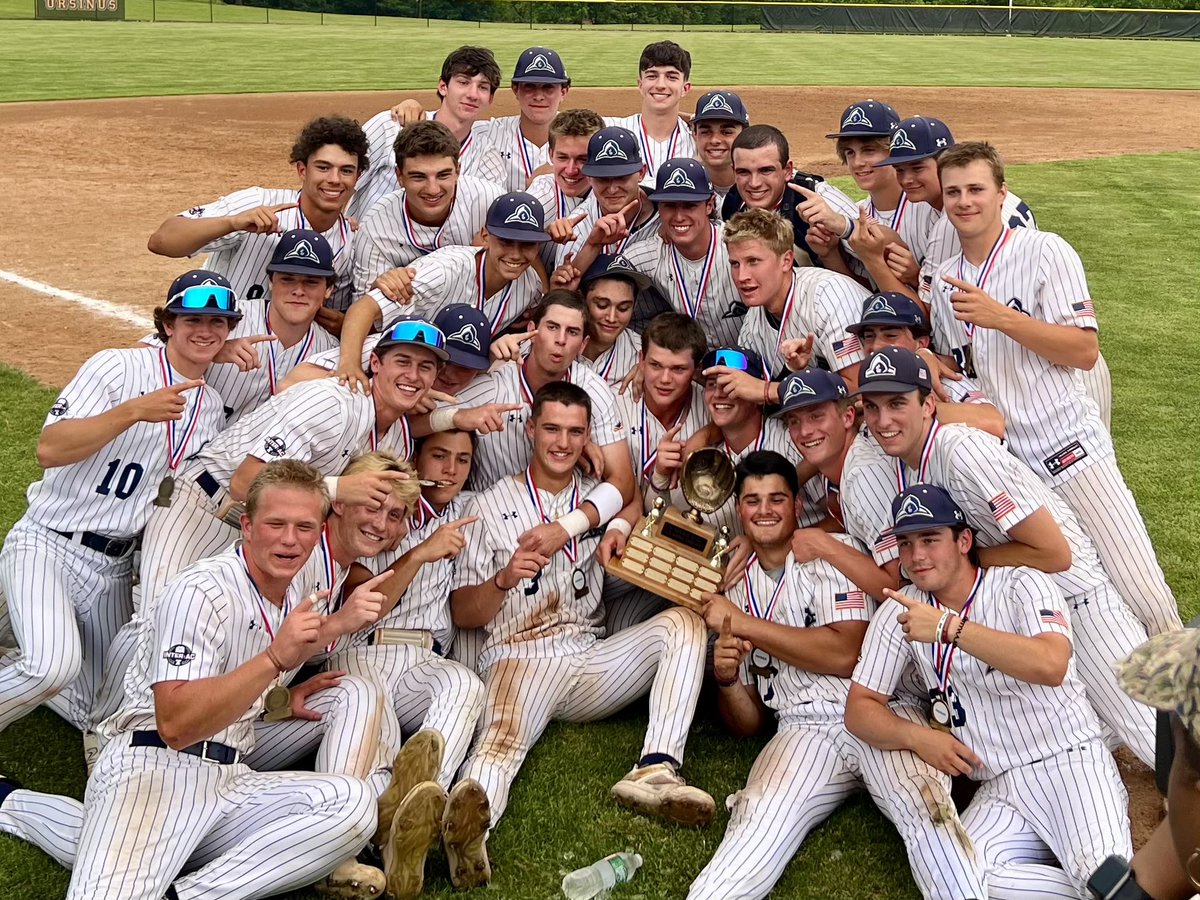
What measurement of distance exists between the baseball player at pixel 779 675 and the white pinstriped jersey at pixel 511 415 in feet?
2.51

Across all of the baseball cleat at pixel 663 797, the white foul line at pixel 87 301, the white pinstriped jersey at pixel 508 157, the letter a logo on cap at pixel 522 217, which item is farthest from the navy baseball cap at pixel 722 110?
the white foul line at pixel 87 301

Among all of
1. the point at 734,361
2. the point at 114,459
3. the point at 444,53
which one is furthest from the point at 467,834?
the point at 444,53

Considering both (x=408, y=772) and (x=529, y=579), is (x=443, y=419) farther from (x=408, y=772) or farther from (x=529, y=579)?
(x=408, y=772)

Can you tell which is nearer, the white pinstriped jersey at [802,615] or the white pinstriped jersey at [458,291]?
the white pinstriped jersey at [802,615]

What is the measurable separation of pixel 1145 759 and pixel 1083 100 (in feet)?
72.4

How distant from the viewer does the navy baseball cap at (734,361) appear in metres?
5.61

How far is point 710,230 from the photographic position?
624 cm

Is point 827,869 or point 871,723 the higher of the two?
point 871,723

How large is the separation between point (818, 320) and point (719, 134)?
153 cm

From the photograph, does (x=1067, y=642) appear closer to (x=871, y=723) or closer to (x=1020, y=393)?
(x=871, y=723)

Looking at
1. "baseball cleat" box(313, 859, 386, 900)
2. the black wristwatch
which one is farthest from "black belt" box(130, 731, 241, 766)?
the black wristwatch

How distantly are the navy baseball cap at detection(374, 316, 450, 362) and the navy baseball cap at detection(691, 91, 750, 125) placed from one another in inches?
90.1

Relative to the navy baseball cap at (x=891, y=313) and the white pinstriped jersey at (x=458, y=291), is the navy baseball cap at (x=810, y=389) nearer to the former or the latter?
the navy baseball cap at (x=891, y=313)

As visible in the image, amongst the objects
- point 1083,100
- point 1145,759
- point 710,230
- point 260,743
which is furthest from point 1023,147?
point 260,743
